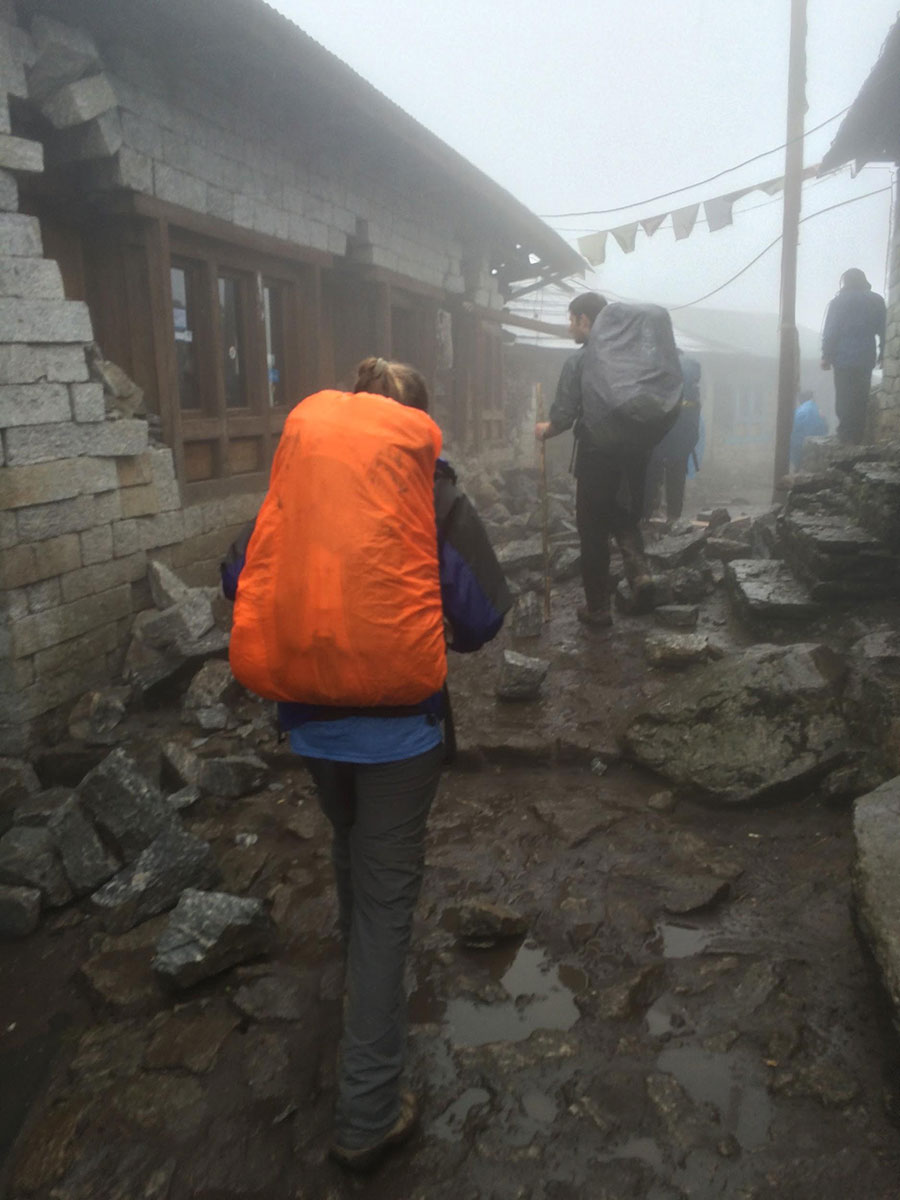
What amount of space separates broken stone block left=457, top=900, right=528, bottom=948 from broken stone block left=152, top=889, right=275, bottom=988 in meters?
0.66

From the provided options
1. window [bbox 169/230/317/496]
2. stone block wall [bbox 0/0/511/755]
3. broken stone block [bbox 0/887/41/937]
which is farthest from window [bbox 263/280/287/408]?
broken stone block [bbox 0/887/41/937]

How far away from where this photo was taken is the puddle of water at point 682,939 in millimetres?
2705

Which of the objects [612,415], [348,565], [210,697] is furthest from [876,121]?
[348,565]

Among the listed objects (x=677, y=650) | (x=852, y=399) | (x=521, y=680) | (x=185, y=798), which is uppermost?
(x=852, y=399)

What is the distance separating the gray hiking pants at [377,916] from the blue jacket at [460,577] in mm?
148

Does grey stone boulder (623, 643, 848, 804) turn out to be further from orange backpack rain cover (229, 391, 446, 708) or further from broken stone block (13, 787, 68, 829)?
broken stone block (13, 787, 68, 829)

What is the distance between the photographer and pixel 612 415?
Answer: 516cm

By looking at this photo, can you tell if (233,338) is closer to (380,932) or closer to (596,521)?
(596,521)

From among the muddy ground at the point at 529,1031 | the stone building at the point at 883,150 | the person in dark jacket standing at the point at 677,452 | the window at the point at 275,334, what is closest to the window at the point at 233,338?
the window at the point at 275,334

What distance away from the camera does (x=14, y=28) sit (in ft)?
14.4

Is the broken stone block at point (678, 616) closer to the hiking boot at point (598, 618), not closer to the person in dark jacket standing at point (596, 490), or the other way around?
the person in dark jacket standing at point (596, 490)

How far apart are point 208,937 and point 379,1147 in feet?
3.15

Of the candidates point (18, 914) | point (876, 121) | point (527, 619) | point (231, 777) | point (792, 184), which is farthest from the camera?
point (792, 184)

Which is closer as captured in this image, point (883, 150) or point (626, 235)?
point (883, 150)
